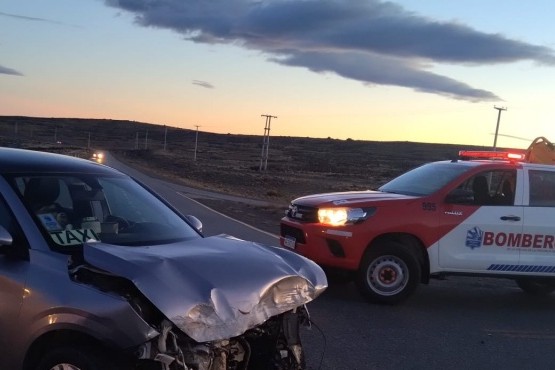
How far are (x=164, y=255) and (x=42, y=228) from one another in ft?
2.64

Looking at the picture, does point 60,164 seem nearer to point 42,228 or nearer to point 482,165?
point 42,228

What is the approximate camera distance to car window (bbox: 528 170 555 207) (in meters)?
8.96

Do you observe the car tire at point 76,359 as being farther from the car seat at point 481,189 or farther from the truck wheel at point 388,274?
the car seat at point 481,189

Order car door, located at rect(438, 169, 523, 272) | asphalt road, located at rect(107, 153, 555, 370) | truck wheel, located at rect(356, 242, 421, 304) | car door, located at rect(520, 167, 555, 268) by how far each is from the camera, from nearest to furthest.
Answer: asphalt road, located at rect(107, 153, 555, 370) → truck wheel, located at rect(356, 242, 421, 304) → car door, located at rect(438, 169, 523, 272) → car door, located at rect(520, 167, 555, 268)

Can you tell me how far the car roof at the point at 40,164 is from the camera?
15.6 feet

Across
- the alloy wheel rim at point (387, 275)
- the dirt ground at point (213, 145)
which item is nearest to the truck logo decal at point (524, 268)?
the alloy wheel rim at point (387, 275)

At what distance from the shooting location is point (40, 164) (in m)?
4.94

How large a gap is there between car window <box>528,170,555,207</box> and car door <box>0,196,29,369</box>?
22.3ft

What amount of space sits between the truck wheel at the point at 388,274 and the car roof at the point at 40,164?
3817mm

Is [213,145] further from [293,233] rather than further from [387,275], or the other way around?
[387,275]

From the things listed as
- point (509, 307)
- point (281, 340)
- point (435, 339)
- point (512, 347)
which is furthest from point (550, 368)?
point (281, 340)

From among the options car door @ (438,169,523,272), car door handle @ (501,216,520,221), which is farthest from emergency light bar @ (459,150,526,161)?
car door handle @ (501,216,520,221)

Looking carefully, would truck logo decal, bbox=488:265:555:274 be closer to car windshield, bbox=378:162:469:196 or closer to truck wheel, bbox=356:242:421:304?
truck wheel, bbox=356:242:421:304

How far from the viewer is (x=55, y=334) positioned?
3.87 m
